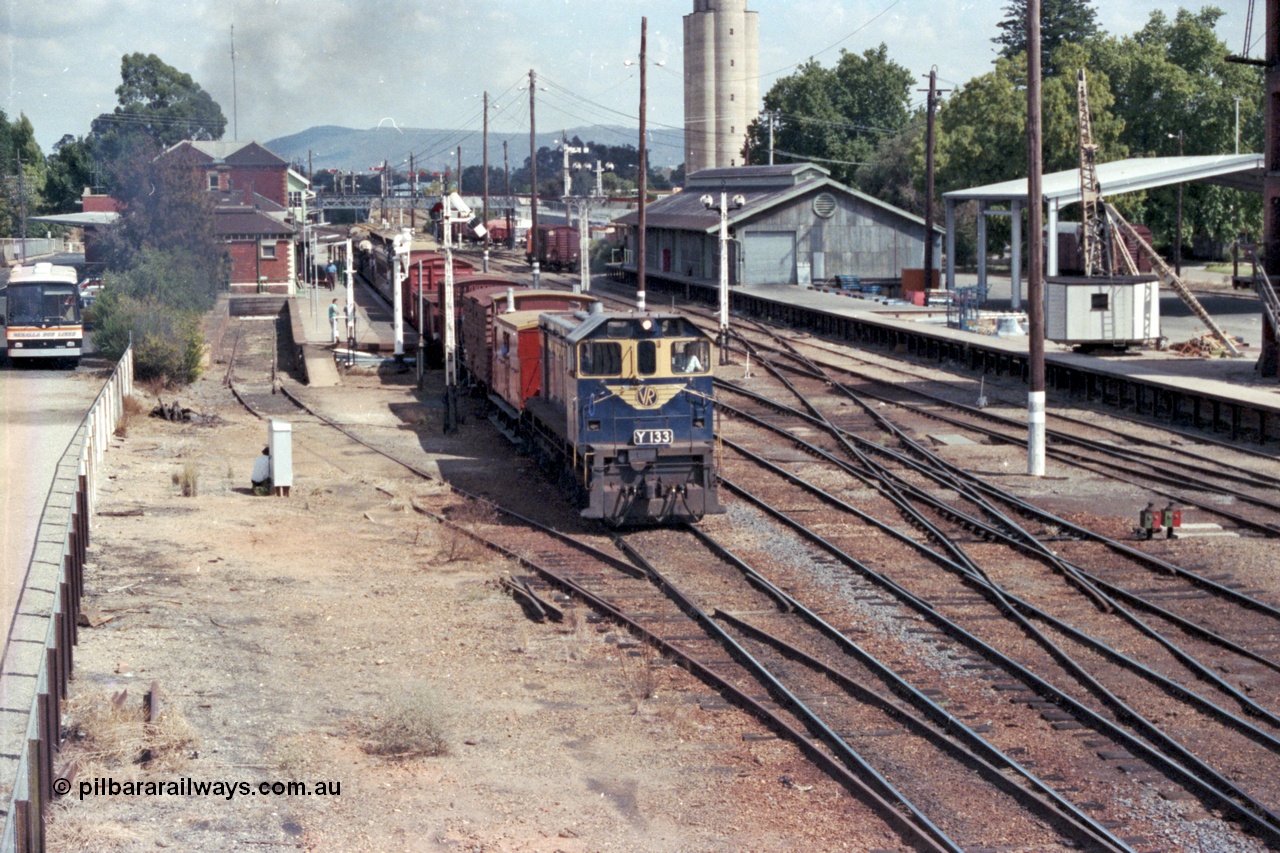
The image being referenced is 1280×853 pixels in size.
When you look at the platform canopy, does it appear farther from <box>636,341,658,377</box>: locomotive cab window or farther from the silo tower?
the silo tower

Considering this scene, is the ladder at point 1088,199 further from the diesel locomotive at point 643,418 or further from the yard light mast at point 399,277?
the diesel locomotive at point 643,418

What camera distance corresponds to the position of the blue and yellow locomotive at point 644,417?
65.7 feet

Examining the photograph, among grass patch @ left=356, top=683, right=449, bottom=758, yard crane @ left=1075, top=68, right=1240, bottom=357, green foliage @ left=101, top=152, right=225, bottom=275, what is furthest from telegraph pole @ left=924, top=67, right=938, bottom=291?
grass patch @ left=356, top=683, right=449, bottom=758

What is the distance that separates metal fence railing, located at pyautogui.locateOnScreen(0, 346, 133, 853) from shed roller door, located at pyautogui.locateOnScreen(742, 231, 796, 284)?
46.7m

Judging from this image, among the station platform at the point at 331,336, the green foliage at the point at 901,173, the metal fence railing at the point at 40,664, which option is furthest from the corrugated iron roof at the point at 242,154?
the metal fence railing at the point at 40,664

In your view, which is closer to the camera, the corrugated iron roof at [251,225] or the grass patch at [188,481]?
the grass patch at [188,481]

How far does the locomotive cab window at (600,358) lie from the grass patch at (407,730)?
8033 millimetres

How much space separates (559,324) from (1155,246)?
65158mm

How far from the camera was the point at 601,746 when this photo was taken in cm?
1209

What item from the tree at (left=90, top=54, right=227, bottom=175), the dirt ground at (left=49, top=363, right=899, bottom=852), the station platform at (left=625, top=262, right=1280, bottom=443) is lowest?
the dirt ground at (left=49, top=363, right=899, bottom=852)

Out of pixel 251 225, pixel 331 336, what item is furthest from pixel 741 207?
pixel 251 225

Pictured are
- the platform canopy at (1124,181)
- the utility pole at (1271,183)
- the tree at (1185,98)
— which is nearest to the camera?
the utility pole at (1271,183)

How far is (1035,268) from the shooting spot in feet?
81.1

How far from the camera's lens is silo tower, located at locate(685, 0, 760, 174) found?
15650 centimetres
